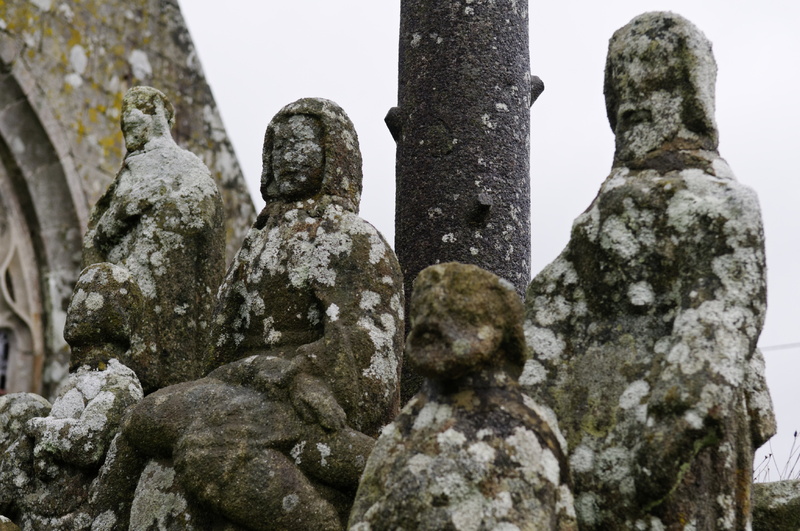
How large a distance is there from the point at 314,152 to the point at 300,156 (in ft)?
0.22

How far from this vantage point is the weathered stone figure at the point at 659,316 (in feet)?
11.9

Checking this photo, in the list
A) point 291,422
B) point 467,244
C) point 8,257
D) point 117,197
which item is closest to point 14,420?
point 117,197

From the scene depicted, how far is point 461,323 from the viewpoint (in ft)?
11.9

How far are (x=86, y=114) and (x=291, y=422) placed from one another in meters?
8.52

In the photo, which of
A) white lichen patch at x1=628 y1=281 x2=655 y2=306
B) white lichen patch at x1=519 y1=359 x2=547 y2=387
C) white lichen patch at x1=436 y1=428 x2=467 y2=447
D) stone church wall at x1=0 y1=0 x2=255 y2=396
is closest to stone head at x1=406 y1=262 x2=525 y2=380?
white lichen patch at x1=436 y1=428 x2=467 y2=447

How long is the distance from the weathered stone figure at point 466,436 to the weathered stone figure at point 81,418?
2.11 m

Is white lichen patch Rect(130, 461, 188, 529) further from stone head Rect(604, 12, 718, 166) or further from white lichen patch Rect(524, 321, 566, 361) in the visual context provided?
stone head Rect(604, 12, 718, 166)

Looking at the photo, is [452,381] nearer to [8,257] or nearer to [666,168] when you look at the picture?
[666,168]

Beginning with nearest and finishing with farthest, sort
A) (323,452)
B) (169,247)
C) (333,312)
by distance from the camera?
(323,452) → (333,312) → (169,247)

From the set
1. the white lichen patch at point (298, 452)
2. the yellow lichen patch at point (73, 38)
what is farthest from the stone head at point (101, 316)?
the yellow lichen patch at point (73, 38)

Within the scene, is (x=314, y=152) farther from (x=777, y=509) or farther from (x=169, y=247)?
(x=777, y=509)

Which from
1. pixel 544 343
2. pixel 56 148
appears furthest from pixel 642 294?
pixel 56 148

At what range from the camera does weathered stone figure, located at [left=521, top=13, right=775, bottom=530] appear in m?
3.64

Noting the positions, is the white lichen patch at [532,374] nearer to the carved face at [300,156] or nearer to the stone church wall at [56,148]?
the carved face at [300,156]
